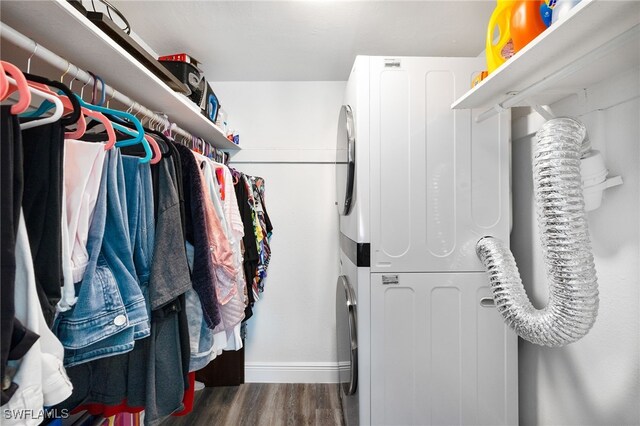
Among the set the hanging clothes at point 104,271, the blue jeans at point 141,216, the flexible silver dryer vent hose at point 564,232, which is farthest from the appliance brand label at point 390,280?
the blue jeans at point 141,216

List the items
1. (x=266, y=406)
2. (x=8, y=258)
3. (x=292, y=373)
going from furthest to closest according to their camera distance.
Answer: (x=292, y=373)
(x=266, y=406)
(x=8, y=258)

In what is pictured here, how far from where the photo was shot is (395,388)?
1.20m

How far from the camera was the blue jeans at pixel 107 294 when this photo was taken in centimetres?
63

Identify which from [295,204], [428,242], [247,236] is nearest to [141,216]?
[247,236]

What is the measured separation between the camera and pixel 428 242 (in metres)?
1.23

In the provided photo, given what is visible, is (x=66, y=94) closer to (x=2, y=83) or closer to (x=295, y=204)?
(x=2, y=83)

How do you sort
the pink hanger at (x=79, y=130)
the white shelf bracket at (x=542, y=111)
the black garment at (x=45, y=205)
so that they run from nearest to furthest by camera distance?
the black garment at (x=45, y=205), the pink hanger at (x=79, y=130), the white shelf bracket at (x=542, y=111)

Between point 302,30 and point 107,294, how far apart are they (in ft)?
5.29

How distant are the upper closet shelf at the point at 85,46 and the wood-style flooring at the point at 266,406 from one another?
6.15 ft

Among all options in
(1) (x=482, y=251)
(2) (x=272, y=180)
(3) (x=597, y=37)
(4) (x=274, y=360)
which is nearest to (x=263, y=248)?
(2) (x=272, y=180)

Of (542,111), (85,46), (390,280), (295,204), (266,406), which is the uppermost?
(85,46)

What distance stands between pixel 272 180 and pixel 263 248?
Answer: 62 cm

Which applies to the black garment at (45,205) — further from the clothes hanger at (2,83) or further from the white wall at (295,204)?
the white wall at (295,204)

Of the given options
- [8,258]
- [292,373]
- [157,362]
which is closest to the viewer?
[8,258]
